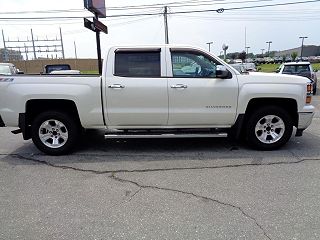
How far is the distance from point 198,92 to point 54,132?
2.78 meters

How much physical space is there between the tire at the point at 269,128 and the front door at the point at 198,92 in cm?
42

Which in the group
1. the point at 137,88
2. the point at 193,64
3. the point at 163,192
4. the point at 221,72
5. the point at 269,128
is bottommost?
the point at 163,192

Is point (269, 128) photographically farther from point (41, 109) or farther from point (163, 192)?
point (41, 109)

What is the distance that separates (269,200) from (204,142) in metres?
2.67

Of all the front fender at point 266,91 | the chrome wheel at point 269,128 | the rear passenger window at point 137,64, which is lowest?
the chrome wheel at point 269,128

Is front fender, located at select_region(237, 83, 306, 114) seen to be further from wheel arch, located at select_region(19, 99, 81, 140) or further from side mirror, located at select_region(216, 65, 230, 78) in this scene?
wheel arch, located at select_region(19, 99, 81, 140)

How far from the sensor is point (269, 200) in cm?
379

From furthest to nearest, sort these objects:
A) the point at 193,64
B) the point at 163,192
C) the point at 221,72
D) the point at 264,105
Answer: the point at 264,105
the point at 193,64
the point at 221,72
the point at 163,192

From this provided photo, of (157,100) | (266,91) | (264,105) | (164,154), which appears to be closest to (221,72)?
(266,91)

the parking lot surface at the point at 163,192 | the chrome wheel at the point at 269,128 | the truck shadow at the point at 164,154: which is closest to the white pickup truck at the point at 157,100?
the chrome wheel at the point at 269,128

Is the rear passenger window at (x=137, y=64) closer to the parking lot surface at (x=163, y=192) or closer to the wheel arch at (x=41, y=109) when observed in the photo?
the wheel arch at (x=41, y=109)

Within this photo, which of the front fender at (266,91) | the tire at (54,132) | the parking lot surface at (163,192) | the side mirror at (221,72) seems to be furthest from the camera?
the tire at (54,132)

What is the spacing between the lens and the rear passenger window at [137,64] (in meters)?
→ 5.56

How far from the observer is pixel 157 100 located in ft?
18.1
